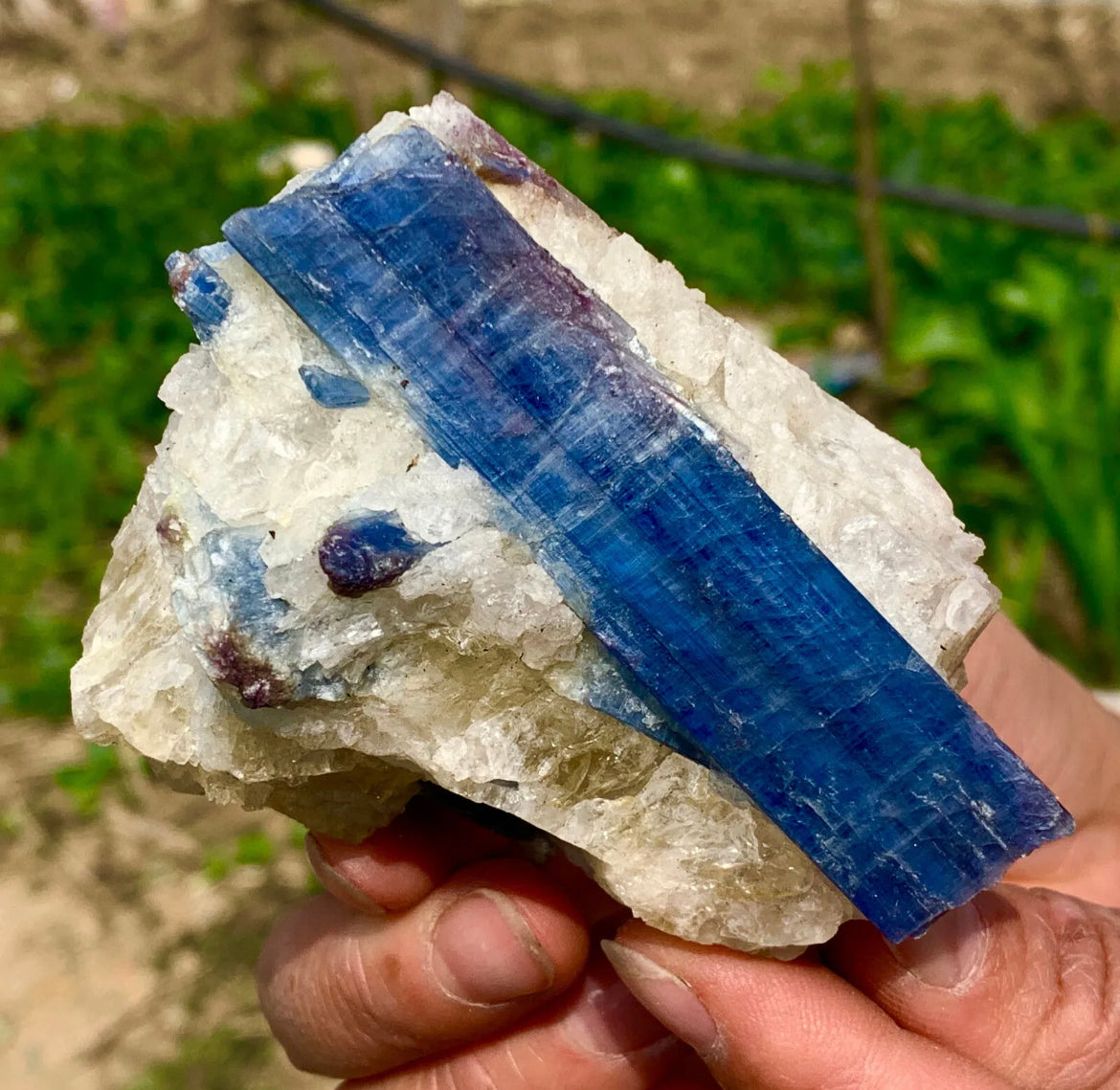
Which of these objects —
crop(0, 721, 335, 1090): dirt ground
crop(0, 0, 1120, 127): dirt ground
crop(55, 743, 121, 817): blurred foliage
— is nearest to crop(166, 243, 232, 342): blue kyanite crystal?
crop(0, 721, 335, 1090): dirt ground

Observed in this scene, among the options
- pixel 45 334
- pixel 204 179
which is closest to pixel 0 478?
pixel 45 334

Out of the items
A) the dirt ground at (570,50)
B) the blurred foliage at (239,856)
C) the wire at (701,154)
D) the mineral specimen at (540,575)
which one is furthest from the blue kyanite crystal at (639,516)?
the dirt ground at (570,50)

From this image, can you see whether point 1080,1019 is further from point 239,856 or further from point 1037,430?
point 1037,430

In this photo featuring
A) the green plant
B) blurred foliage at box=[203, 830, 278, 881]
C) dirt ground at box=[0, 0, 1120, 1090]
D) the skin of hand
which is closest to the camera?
the skin of hand

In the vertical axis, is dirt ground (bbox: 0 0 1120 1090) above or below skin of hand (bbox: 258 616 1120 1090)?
above

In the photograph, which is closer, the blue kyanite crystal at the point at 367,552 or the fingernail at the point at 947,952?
the blue kyanite crystal at the point at 367,552

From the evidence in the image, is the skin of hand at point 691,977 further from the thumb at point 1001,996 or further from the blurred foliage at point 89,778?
the blurred foliage at point 89,778

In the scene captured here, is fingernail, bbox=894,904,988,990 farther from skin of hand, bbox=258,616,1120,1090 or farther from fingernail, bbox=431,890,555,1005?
fingernail, bbox=431,890,555,1005
